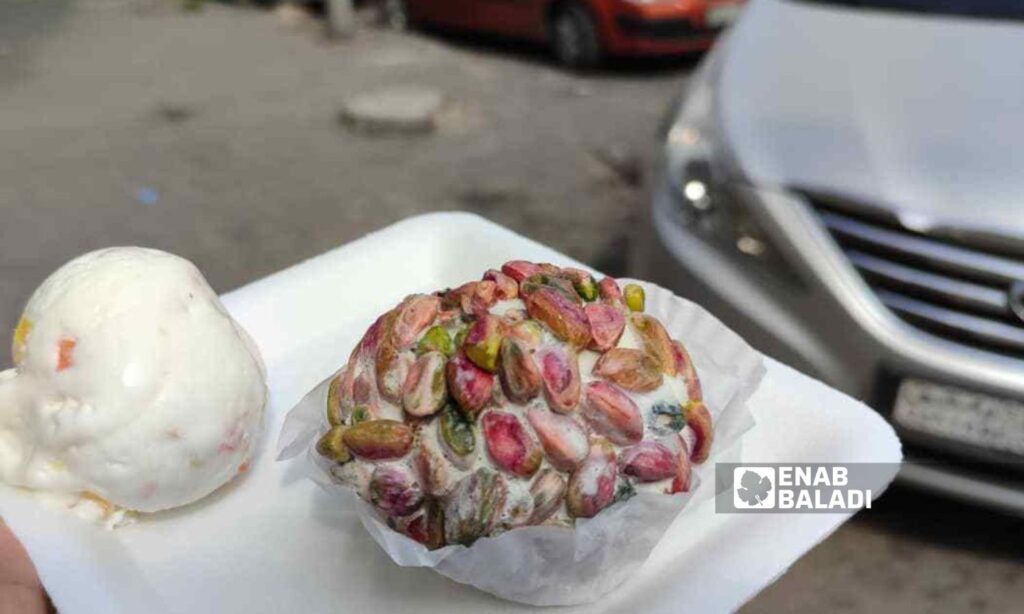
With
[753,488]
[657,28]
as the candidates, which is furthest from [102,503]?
[657,28]

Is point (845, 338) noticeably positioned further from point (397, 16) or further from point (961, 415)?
point (397, 16)

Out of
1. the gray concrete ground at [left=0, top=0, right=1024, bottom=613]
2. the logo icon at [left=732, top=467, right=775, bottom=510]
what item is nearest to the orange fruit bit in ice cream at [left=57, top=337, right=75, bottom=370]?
the logo icon at [left=732, top=467, right=775, bottom=510]

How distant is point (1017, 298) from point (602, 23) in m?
4.36

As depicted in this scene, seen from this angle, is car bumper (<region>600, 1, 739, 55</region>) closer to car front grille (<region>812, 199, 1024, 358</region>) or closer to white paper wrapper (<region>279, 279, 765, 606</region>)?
car front grille (<region>812, 199, 1024, 358</region>)

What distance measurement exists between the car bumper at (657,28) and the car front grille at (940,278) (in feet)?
13.1

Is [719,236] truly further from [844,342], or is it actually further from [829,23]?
[829,23]

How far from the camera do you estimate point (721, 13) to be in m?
5.96

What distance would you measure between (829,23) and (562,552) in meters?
2.07

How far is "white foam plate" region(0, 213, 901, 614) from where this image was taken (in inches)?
45.8

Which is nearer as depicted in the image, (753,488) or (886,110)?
(753,488)

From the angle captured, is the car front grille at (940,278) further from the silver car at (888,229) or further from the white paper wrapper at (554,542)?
the white paper wrapper at (554,542)

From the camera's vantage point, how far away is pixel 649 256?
8.25 feet

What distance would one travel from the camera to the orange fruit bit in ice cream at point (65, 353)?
3.96 feet

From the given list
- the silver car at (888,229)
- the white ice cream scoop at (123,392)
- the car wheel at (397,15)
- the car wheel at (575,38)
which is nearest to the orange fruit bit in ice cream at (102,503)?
the white ice cream scoop at (123,392)
